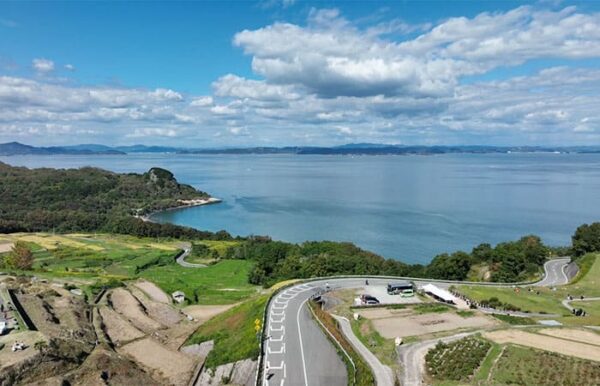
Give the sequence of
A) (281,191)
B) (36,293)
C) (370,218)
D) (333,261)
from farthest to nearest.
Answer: (281,191) < (370,218) < (333,261) < (36,293)

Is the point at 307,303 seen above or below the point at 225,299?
above

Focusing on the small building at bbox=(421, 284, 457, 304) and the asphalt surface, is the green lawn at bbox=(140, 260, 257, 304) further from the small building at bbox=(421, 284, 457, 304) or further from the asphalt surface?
the small building at bbox=(421, 284, 457, 304)

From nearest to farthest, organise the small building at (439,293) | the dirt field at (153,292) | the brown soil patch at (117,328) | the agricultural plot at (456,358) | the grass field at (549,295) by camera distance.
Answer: the agricultural plot at (456,358)
the grass field at (549,295)
the brown soil patch at (117,328)
the small building at (439,293)
the dirt field at (153,292)

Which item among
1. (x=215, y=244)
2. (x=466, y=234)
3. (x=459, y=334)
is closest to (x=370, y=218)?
(x=466, y=234)

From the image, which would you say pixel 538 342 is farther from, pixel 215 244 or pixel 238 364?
pixel 215 244

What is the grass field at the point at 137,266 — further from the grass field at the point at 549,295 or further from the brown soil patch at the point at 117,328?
the grass field at the point at 549,295

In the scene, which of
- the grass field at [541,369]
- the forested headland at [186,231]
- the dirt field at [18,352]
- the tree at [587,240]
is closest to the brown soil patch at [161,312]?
the dirt field at [18,352]
